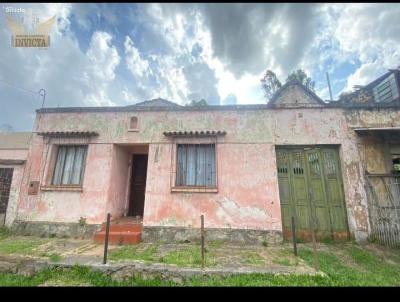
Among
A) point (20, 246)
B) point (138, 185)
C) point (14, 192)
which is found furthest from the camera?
point (138, 185)

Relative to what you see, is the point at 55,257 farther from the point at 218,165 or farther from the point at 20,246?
the point at 218,165

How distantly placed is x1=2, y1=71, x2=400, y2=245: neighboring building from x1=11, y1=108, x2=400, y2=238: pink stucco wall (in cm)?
3

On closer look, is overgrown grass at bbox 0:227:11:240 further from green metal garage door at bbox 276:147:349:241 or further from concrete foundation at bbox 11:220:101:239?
green metal garage door at bbox 276:147:349:241

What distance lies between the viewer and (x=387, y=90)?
9.55 meters

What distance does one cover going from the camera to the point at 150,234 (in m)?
6.14

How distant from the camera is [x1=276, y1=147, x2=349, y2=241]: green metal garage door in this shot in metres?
6.07

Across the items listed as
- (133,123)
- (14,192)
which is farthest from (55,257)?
(133,123)

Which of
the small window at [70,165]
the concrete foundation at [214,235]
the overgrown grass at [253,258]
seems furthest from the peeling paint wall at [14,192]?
the overgrown grass at [253,258]

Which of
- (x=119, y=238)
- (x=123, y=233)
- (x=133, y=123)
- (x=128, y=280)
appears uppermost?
(x=133, y=123)

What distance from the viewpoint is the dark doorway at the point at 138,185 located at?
7828 millimetres

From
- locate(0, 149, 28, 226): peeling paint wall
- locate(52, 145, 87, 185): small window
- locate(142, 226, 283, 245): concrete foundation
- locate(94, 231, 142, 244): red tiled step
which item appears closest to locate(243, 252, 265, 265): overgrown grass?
locate(142, 226, 283, 245): concrete foundation

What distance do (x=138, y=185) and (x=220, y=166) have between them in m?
3.52

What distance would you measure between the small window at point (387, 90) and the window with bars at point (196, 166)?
29.3 feet

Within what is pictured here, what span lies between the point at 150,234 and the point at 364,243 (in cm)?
609
